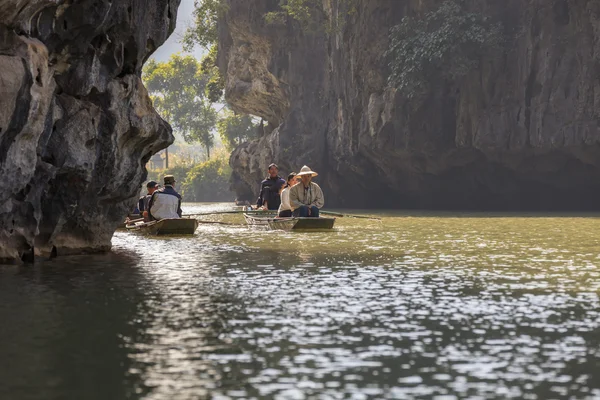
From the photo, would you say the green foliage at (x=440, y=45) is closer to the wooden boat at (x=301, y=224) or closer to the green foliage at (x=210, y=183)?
the wooden boat at (x=301, y=224)

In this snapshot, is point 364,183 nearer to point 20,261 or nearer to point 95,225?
point 95,225

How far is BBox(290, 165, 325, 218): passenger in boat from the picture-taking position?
23.0m

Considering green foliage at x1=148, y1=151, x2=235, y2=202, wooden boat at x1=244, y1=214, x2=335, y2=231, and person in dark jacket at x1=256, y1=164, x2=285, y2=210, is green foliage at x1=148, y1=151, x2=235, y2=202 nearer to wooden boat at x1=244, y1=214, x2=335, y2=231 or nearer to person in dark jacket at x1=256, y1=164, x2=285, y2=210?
person in dark jacket at x1=256, y1=164, x2=285, y2=210

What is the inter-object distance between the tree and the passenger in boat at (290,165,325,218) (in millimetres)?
66897

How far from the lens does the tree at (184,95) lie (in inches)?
3548

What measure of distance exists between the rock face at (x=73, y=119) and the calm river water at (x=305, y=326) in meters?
0.95

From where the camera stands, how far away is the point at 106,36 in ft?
53.3

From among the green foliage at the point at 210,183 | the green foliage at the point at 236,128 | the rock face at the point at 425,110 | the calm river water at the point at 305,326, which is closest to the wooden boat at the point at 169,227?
the calm river water at the point at 305,326

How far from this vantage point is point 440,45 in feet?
129

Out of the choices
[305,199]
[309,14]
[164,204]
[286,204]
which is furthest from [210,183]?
[164,204]

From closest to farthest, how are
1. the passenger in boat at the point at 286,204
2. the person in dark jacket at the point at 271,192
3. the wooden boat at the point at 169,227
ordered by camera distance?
the wooden boat at the point at 169,227 → the passenger in boat at the point at 286,204 → the person in dark jacket at the point at 271,192

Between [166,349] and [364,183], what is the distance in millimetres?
43826

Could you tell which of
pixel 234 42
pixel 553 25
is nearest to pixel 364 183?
pixel 234 42

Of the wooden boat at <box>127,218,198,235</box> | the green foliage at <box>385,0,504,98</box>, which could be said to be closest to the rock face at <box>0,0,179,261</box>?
the wooden boat at <box>127,218,198,235</box>
